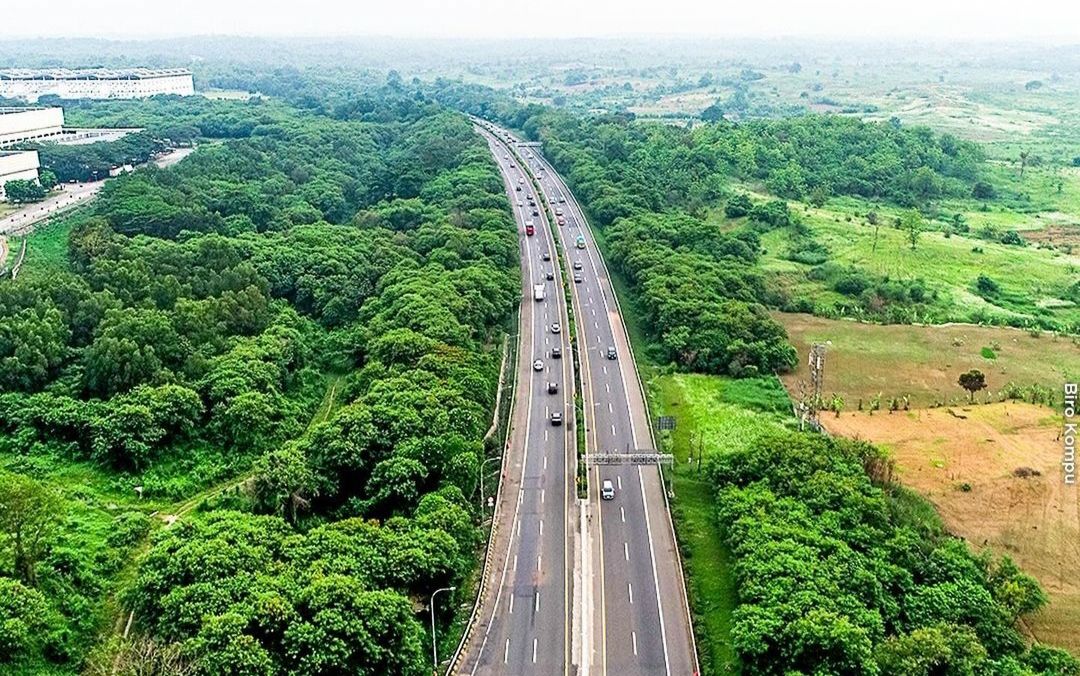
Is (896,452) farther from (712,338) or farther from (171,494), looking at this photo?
(171,494)

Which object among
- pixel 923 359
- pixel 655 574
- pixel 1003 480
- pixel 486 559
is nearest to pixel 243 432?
pixel 486 559

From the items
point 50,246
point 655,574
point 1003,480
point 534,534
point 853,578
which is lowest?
point 655,574

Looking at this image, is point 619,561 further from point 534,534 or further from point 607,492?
point 607,492

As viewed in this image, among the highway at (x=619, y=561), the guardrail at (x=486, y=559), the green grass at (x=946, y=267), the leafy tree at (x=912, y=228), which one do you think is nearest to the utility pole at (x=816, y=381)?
the highway at (x=619, y=561)

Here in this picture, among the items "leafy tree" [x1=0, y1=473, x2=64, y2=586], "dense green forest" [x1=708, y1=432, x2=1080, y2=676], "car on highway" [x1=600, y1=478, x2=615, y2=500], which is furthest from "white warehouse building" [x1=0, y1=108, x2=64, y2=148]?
"dense green forest" [x1=708, y1=432, x2=1080, y2=676]

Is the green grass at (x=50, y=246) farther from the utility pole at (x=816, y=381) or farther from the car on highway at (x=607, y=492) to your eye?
the utility pole at (x=816, y=381)

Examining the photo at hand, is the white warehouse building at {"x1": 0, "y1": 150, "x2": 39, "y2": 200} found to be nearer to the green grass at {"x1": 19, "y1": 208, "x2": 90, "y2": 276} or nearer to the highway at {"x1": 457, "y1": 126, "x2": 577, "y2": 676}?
the green grass at {"x1": 19, "y1": 208, "x2": 90, "y2": 276}
